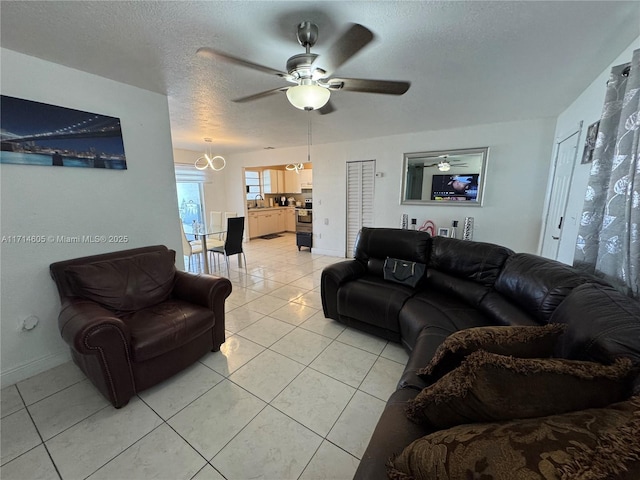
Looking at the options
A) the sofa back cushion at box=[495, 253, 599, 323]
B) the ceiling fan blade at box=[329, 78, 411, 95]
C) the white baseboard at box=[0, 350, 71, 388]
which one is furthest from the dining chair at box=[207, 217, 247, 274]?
the sofa back cushion at box=[495, 253, 599, 323]

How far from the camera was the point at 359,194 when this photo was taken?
193 inches

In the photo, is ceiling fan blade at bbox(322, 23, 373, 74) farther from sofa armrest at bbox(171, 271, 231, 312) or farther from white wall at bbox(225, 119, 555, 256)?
white wall at bbox(225, 119, 555, 256)

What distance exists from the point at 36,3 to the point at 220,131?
2.73m

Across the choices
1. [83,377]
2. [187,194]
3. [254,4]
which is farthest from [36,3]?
[187,194]

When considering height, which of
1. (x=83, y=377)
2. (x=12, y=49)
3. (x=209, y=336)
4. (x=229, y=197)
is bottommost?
(x=83, y=377)

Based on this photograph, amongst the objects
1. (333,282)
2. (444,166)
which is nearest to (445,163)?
(444,166)

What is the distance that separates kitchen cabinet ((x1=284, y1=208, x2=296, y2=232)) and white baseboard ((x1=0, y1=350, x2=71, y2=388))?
21.4 feet

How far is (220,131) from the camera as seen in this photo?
400 cm

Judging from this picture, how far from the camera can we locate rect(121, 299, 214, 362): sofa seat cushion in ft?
5.35

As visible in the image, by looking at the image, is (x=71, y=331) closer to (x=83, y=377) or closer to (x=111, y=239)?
(x=83, y=377)

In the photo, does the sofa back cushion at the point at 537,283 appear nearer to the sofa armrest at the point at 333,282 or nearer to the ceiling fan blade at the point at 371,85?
the sofa armrest at the point at 333,282

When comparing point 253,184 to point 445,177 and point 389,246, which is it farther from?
point 389,246

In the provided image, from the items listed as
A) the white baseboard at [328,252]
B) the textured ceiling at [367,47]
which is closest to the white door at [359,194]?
the white baseboard at [328,252]

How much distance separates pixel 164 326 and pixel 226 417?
0.74 meters
